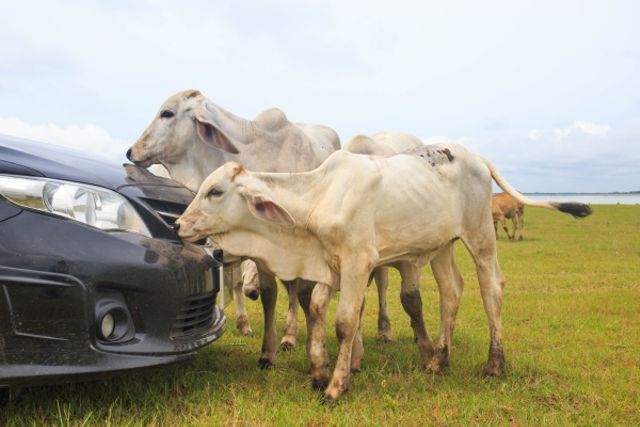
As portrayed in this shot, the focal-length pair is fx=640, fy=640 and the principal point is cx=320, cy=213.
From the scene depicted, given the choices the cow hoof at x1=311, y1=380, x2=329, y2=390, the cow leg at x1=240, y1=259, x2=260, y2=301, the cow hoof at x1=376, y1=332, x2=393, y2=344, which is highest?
the cow leg at x1=240, y1=259, x2=260, y2=301

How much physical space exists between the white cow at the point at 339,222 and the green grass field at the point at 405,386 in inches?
10.9

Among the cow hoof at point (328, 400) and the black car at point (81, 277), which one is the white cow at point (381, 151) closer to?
the cow hoof at point (328, 400)

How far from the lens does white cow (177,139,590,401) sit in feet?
13.8

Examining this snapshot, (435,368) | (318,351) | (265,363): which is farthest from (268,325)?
(435,368)

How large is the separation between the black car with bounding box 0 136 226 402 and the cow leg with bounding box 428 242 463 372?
2.21 metres

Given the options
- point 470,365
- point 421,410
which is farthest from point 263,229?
point 470,365

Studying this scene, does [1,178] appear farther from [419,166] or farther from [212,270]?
[419,166]

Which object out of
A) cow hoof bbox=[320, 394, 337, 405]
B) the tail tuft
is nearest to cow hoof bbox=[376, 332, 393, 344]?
the tail tuft

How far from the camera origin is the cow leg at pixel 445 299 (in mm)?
5117

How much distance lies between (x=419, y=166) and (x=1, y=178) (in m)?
2.92

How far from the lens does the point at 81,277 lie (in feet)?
10.2

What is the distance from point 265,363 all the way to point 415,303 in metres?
1.31

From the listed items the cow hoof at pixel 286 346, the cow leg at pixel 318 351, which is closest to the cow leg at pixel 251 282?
the cow hoof at pixel 286 346

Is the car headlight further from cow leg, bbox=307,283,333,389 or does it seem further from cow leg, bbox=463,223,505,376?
cow leg, bbox=463,223,505,376
